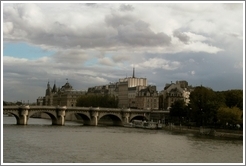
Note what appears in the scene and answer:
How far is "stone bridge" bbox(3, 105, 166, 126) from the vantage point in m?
69.6

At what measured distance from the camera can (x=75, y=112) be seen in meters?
77.4

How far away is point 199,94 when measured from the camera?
218ft

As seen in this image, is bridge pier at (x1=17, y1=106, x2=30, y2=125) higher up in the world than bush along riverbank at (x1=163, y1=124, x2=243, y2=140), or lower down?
higher up

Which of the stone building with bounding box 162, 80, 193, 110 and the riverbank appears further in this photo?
the stone building with bounding box 162, 80, 193, 110

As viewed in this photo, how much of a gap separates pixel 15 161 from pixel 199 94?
139 feet

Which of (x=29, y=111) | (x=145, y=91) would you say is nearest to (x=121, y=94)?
(x=145, y=91)

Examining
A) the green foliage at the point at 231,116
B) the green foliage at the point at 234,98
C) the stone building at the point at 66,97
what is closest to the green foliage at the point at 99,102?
the stone building at the point at 66,97

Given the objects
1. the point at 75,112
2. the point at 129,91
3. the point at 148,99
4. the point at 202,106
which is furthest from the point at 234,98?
the point at 129,91

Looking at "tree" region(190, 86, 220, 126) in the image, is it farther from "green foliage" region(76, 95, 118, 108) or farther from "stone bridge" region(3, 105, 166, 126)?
"green foliage" region(76, 95, 118, 108)

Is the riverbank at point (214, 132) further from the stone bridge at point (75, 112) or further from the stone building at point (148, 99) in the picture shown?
the stone building at point (148, 99)

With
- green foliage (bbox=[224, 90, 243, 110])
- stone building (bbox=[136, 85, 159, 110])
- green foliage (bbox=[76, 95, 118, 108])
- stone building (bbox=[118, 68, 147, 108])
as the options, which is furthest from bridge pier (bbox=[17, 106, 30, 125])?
stone building (bbox=[118, 68, 147, 108])

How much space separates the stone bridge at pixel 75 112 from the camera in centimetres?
6962

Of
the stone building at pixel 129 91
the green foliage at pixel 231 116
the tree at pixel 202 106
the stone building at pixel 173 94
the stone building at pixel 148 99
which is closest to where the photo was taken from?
the green foliage at pixel 231 116

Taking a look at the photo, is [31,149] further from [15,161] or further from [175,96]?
[175,96]
